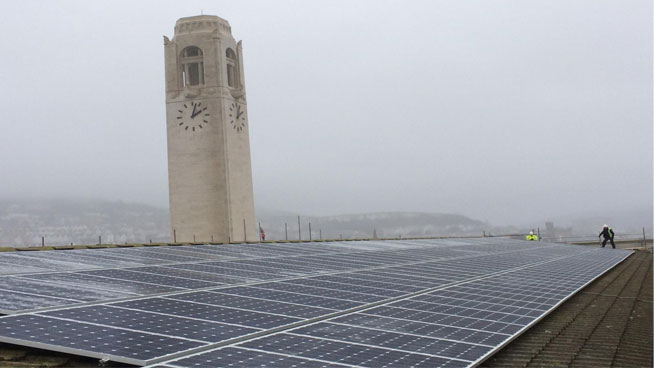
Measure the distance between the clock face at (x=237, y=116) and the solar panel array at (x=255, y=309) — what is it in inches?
2310

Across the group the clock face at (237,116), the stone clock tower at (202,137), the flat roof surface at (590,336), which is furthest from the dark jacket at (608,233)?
the clock face at (237,116)

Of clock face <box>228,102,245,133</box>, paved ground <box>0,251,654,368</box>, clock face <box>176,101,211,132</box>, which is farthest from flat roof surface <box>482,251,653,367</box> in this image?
clock face <box>228,102,245,133</box>

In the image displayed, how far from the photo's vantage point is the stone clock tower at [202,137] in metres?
75.0

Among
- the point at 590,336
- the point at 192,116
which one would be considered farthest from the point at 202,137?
the point at 590,336

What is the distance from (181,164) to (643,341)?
67.8 meters

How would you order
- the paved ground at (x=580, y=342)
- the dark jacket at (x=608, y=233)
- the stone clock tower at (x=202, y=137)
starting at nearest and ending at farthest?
the paved ground at (x=580, y=342), the dark jacket at (x=608, y=233), the stone clock tower at (x=202, y=137)

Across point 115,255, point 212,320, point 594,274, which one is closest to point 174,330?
point 212,320

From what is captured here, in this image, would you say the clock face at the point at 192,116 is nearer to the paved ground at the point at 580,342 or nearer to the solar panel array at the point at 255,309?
the solar panel array at the point at 255,309

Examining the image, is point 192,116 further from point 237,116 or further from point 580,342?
point 580,342

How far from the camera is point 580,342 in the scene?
1139 cm

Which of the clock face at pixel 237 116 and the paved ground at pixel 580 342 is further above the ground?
the clock face at pixel 237 116

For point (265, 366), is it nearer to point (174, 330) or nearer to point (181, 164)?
point (174, 330)

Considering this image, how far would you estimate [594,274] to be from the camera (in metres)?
Result: 23.4

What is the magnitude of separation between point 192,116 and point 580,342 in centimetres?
6729
